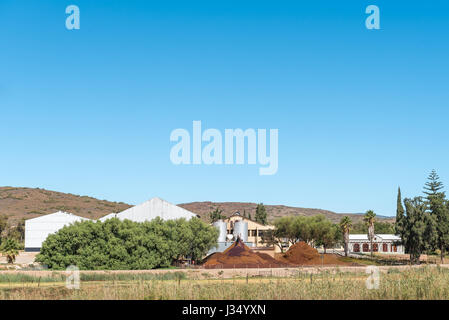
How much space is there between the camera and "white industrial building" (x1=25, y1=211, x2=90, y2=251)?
9431 cm

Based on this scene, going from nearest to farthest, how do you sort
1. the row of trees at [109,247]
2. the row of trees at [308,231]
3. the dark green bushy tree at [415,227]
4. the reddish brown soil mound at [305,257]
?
the row of trees at [109,247], the reddish brown soil mound at [305,257], the dark green bushy tree at [415,227], the row of trees at [308,231]

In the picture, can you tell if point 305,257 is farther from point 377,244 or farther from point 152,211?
point 377,244

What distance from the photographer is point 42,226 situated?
95000 millimetres

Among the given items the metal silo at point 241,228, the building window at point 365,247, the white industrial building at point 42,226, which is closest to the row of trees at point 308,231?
the metal silo at point 241,228

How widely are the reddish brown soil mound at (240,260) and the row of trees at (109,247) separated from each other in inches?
232

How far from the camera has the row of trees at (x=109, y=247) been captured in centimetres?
5644

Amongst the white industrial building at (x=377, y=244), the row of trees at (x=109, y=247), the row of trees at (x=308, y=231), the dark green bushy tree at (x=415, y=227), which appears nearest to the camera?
the row of trees at (x=109, y=247)

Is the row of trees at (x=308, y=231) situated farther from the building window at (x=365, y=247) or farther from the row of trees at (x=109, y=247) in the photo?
the row of trees at (x=109, y=247)

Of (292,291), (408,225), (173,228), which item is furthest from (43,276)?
(408,225)

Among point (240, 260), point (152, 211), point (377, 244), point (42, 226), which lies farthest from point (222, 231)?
point (377, 244)

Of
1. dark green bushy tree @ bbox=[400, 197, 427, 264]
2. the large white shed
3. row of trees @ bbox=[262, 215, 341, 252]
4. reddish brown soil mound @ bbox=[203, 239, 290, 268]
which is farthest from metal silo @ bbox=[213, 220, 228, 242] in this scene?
dark green bushy tree @ bbox=[400, 197, 427, 264]

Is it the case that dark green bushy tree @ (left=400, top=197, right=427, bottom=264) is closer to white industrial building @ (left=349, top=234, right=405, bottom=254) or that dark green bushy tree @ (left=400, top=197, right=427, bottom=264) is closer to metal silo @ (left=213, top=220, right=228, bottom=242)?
metal silo @ (left=213, top=220, right=228, bottom=242)

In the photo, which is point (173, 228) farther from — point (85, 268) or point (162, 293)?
point (162, 293)

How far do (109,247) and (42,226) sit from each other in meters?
43.1
